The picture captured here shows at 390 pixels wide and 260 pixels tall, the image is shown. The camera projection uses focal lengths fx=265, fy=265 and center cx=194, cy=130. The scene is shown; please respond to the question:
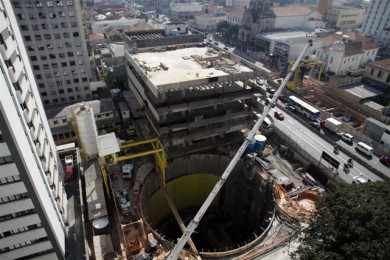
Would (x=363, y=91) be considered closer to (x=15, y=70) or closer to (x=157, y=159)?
(x=157, y=159)

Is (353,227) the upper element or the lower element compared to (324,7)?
lower

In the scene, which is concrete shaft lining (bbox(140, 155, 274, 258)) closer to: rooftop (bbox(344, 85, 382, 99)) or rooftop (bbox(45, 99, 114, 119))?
rooftop (bbox(45, 99, 114, 119))

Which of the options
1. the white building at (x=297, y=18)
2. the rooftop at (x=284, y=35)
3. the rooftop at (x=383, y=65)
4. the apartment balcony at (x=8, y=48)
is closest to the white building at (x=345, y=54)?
the rooftop at (x=383, y=65)

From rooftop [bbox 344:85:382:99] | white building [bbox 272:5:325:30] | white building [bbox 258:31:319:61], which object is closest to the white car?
rooftop [bbox 344:85:382:99]

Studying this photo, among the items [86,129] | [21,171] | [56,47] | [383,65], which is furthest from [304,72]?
[21,171]

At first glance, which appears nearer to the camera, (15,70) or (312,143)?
(15,70)

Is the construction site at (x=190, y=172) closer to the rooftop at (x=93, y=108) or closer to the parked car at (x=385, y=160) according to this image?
the rooftop at (x=93, y=108)

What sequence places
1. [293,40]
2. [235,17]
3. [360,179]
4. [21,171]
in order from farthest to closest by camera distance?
[235,17] < [293,40] < [360,179] < [21,171]
